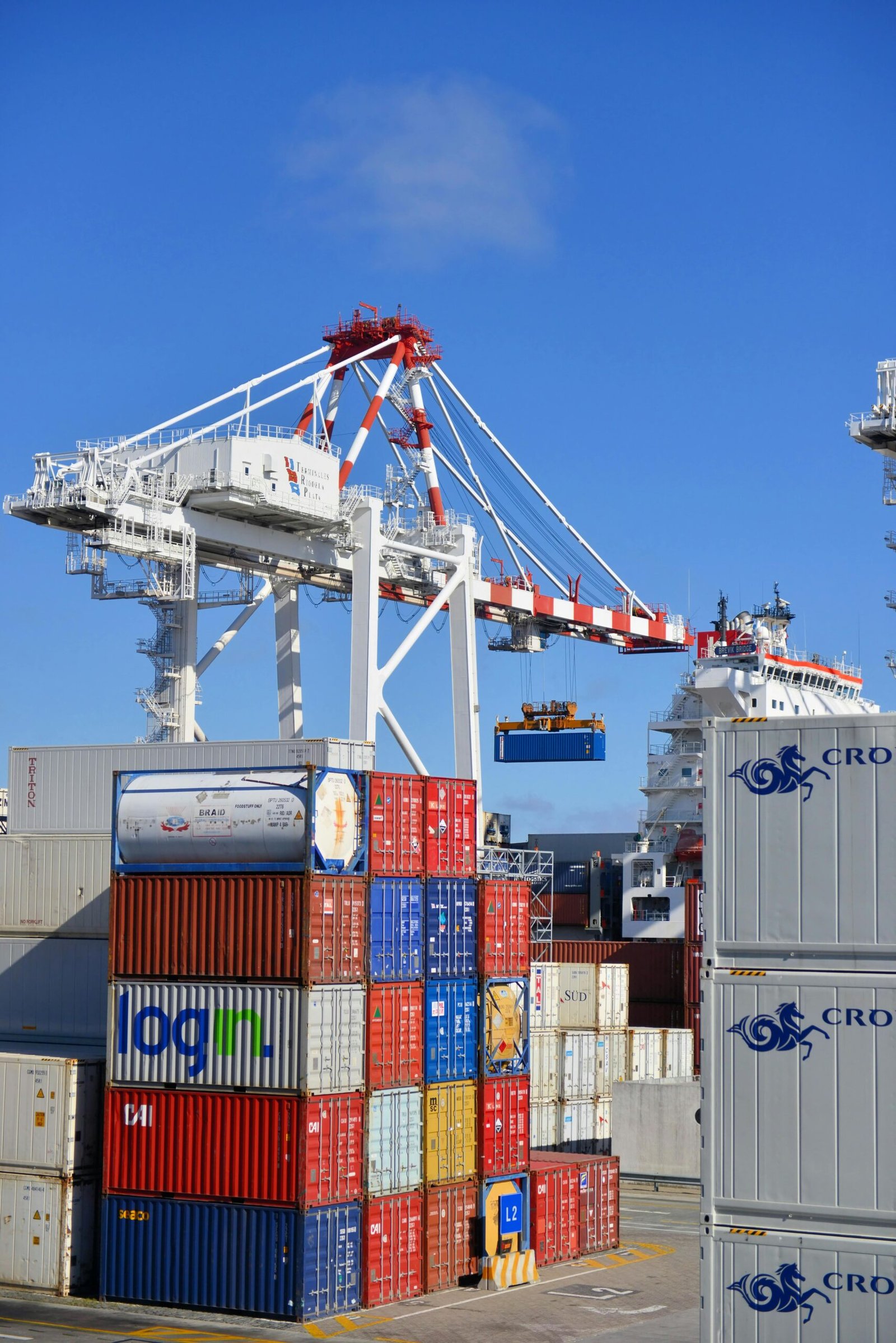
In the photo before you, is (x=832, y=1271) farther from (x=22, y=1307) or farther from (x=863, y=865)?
(x=22, y=1307)

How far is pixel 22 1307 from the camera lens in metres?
30.6

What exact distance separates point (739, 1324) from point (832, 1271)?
42.7 inches

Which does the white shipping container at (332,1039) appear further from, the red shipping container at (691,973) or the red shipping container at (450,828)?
the red shipping container at (691,973)

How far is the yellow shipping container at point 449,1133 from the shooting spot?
32531 mm

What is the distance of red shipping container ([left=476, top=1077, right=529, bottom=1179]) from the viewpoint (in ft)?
112

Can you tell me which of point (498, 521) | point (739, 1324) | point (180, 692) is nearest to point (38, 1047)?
point (180, 692)

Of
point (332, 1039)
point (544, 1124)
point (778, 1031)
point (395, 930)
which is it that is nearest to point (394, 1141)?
point (332, 1039)

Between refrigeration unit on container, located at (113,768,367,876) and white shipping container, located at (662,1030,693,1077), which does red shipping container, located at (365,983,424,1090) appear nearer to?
refrigeration unit on container, located at (113,768,367,876)

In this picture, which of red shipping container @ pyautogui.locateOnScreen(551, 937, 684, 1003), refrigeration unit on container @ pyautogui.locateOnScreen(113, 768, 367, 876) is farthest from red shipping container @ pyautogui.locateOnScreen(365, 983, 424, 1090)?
red shipping container @ pyautogui.locateOnScreen(551, 937, 684, 1003)

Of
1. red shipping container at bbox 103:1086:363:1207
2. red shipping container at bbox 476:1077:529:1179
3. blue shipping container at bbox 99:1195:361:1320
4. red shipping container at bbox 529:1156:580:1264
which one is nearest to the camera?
blue shipping container at bbox 99:1195:361:1320

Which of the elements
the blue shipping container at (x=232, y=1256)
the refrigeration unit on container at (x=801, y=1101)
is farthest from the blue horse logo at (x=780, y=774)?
the blue shipping container at (x=232, y=1256)

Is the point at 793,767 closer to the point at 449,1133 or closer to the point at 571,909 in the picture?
the point at 449,1133

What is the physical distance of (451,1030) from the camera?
33625mm

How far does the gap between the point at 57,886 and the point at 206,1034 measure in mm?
7662
